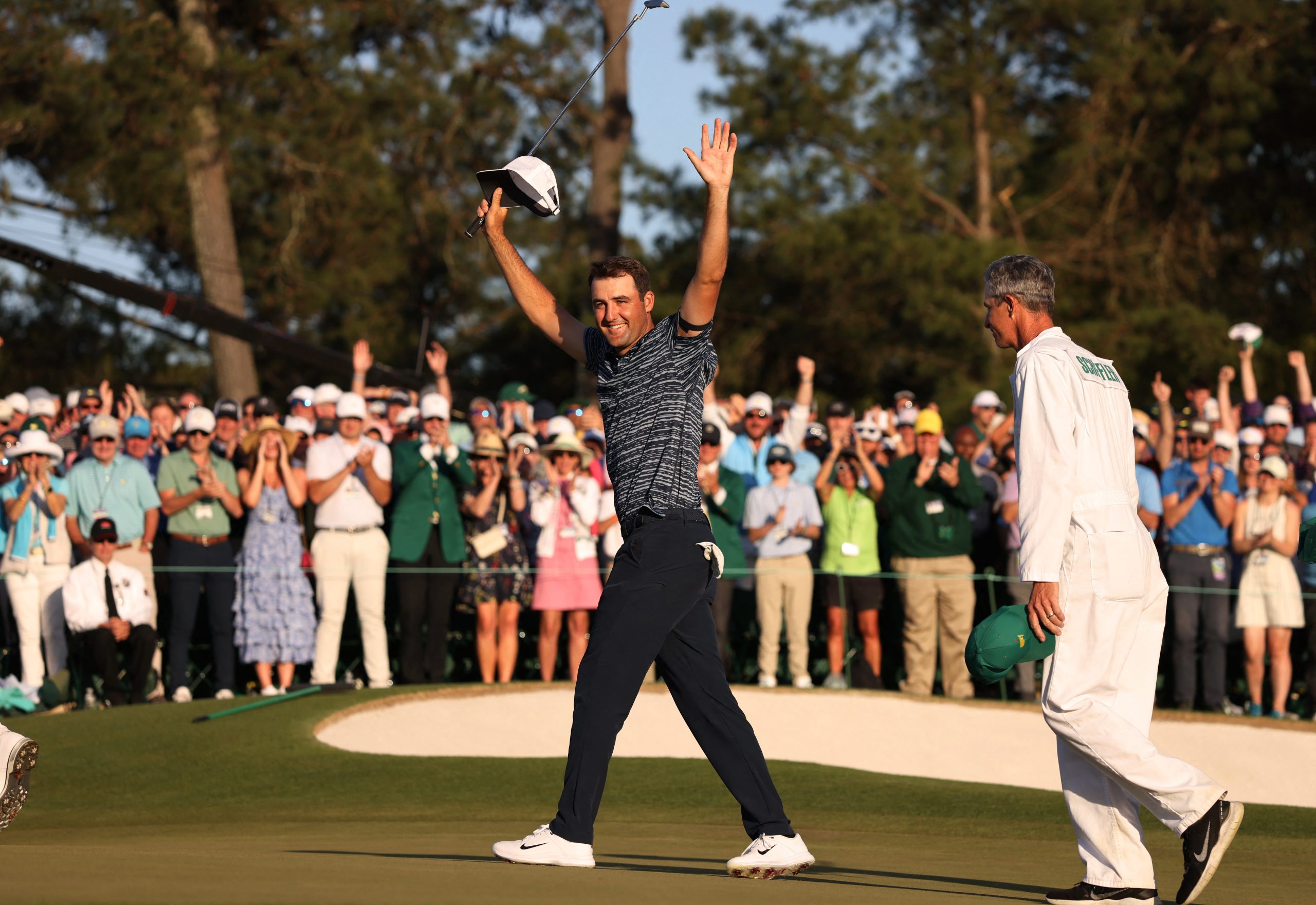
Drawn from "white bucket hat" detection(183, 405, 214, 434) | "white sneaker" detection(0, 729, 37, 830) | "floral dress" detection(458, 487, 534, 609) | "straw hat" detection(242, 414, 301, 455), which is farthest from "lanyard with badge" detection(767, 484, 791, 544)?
"white sneaker" detection(0, 729, 37, 830)

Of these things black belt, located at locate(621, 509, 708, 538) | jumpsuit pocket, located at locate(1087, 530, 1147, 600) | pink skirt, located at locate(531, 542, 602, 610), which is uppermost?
black belt, located at locate(621, 509, 708, 538)

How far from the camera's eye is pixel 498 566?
1312 cm

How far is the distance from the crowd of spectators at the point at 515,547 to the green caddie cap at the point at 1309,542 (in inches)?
263

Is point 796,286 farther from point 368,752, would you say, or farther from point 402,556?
point 368,752

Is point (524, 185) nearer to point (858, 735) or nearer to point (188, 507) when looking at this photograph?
point (858, 735)

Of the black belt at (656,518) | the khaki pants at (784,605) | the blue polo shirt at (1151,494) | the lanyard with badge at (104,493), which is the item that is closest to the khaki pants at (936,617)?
the khaki pants at (784,605)

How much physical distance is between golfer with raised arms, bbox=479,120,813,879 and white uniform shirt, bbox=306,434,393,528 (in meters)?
7.41

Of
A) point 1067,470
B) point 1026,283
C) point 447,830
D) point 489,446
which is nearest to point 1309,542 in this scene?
point 1067,470

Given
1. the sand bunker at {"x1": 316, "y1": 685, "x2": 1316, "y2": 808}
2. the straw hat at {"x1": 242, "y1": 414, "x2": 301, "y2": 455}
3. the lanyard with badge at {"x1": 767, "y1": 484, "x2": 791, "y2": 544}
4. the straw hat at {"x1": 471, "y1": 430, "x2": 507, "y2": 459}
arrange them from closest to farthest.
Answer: the sand bunker at {"x1": 316, "y1": 685, "x2": 1316, "y2": 808}
the straw hat at {"x1": 471, "y1": 430, "x2": 507, "y2": 459}
the lanyard with badge at {"x1": 767, "y1": 484, "x2": 791, "y2": 544}
the straw hat at {"x1": 242, "y1": 414, "x2": 301, "y2": 455}

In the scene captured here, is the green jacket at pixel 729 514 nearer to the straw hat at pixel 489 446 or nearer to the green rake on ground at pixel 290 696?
the straw hat at pixel 489 446

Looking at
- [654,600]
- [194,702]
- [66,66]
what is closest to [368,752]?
[194,702]

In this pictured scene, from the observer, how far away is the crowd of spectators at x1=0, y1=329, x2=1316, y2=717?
12664 millimetres

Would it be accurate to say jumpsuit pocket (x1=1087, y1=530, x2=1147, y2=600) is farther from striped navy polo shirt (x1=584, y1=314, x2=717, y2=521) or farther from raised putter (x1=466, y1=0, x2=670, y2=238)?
raised putter (x1=466, y1=0, x2=670, y2=238)

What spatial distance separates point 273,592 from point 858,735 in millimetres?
4662
